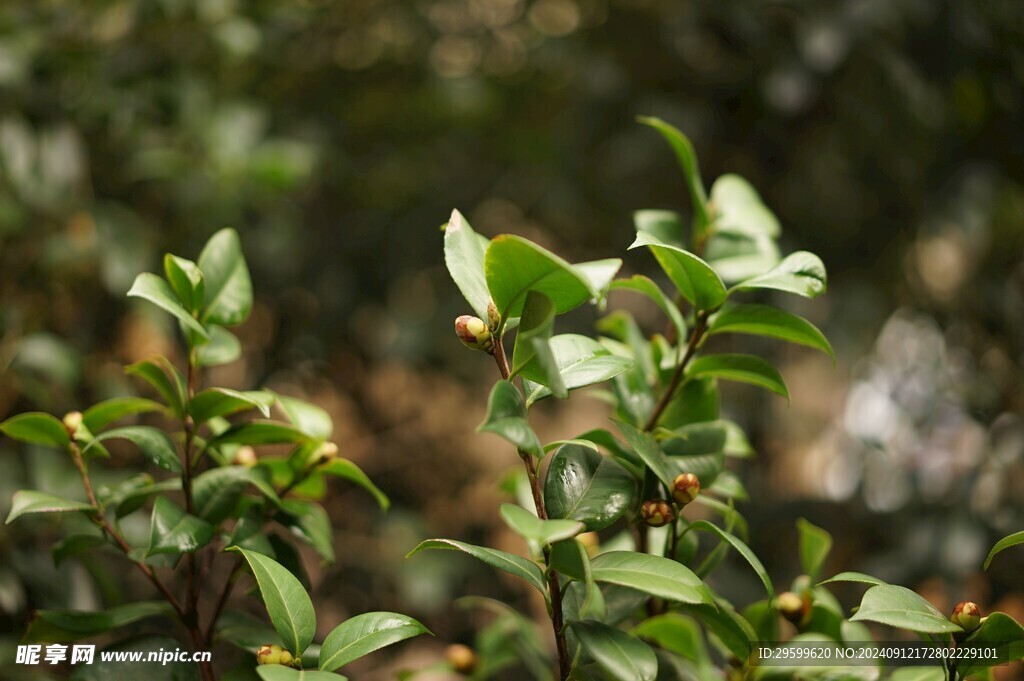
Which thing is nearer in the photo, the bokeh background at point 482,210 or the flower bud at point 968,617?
the flower bud at point 968,617

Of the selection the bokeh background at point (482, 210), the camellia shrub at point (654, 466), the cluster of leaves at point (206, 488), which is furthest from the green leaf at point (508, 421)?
the bokeh background at point (482, 210)

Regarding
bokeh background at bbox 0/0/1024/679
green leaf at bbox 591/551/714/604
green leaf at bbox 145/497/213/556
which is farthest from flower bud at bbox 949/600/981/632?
bokeh background at bbox 0/0/1024/679

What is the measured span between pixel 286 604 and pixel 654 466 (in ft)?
0.51

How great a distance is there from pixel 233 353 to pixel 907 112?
3.14 feet

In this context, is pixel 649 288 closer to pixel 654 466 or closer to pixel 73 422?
pixel 654 466

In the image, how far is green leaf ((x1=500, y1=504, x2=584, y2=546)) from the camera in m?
0.26

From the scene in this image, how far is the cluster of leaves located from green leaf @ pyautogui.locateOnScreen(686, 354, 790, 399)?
169mm

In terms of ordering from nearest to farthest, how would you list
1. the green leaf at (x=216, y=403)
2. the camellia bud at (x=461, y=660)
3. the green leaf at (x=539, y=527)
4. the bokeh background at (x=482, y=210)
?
the green leaf at (x=539, y=527)
the green leaf at (x=216, y=403)
the camellia bud at (x=461, y=660)
the bokeh background at (x=482, y=210)

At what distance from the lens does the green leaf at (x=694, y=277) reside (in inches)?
12.8

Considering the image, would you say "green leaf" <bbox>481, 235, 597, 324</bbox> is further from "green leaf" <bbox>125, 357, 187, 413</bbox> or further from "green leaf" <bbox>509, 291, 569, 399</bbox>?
"green leaf" <bbox>125, 357, 187, 413</bbox>

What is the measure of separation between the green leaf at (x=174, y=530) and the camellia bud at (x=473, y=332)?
0.16 metres

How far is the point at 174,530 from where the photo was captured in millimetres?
351

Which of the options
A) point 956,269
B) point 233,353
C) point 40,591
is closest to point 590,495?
point 233,353

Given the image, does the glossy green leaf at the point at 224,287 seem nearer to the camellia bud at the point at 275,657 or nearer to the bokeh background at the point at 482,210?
the camellia bud at the point at 275,657
